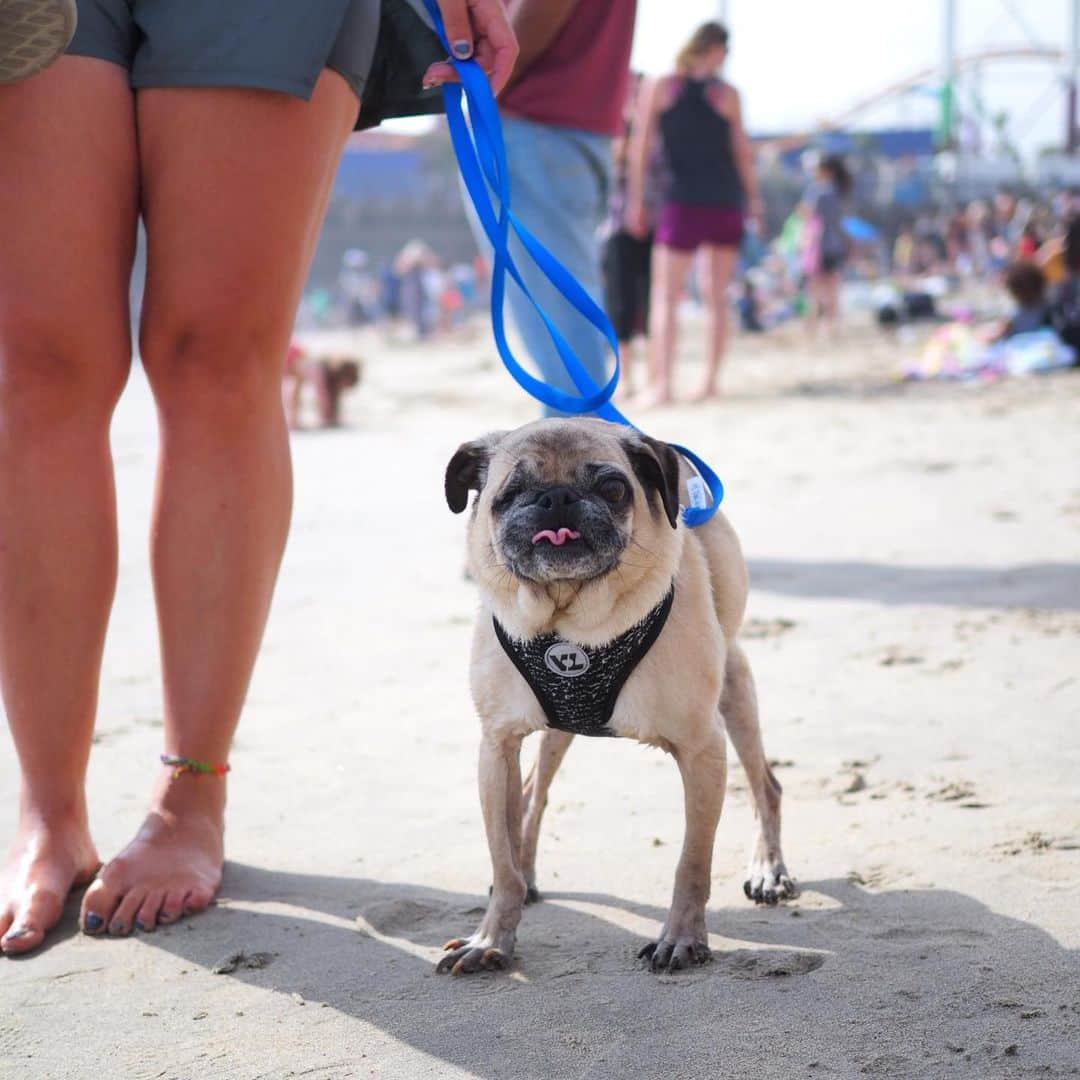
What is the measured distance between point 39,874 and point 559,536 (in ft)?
3.96

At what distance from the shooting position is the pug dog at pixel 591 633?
2391mm

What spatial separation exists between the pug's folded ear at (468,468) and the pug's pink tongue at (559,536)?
11.8 inches

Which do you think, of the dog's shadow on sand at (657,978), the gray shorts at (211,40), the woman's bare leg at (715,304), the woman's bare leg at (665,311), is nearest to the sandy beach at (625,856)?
the dog's shadow on sand at (657,978)

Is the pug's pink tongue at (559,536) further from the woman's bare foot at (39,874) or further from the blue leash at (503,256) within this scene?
the woman's bare foot at (39,874)

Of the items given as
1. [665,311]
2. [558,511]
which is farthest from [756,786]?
[665,311]

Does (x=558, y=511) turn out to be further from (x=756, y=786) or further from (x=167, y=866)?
(x=167, y=866)

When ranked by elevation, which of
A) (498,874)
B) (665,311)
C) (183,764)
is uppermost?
(665,311)

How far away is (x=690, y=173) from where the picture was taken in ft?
32.6

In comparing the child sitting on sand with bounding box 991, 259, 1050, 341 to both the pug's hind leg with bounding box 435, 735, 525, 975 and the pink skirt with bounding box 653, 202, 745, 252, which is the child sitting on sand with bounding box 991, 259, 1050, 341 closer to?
the pink skirt with bounding box 653, 202, 745, 252

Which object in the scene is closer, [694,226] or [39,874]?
[39,874]

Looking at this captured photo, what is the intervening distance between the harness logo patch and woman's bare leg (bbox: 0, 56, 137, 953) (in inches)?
37.6

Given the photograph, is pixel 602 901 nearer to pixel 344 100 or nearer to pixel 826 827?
pixel 826 827

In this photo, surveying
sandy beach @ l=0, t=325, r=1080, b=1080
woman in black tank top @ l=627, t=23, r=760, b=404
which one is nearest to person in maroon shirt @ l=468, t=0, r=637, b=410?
sandy beach @ l=0, t=325, r=1080, b=1080

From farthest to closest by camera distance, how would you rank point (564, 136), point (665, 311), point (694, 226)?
point (665, 311), point (694, 226), point (564, 136)
